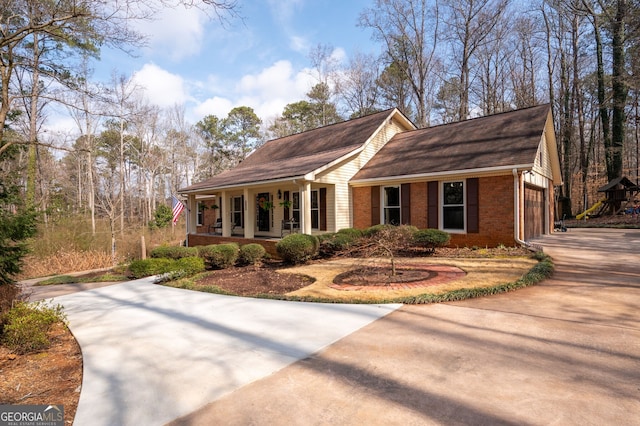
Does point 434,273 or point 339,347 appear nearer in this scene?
point 339,347

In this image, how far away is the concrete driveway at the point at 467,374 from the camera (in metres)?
2.40

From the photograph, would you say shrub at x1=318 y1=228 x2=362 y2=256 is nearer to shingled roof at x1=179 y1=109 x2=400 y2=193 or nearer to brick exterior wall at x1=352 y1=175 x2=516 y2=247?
shingled roof at x1=179 y1=109 x2=400 y2=193

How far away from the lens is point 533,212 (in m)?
13.1

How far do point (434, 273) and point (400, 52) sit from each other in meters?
26.2

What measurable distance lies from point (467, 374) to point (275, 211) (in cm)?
1369

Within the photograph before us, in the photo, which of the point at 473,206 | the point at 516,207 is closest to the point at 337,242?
the point at 473,206

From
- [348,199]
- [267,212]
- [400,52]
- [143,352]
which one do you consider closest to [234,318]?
[143,352]

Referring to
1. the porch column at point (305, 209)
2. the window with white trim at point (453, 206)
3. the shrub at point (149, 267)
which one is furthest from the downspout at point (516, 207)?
the shrub at point (149, 267)

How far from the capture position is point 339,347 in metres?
3.69

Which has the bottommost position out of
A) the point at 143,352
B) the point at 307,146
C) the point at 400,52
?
the point at 143,352

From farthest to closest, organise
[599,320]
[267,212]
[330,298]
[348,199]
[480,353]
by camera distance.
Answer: [267,212] < [348,199] < [330,298] < [599,320] < [480,353]

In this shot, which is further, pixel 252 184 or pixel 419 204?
pixel 252 184

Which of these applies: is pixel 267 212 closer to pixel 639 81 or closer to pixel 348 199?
pixel 348 199

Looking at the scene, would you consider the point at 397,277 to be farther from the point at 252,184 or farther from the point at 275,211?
the point at 275,211
